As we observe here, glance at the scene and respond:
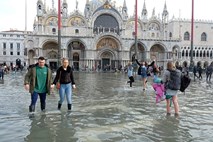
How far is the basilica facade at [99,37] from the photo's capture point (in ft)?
168

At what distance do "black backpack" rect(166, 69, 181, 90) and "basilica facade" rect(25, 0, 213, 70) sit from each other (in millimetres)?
43477

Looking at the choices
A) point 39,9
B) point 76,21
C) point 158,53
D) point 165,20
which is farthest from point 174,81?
point 165,20

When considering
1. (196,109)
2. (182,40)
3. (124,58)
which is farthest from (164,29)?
(196,109)

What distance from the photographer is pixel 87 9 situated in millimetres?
55125

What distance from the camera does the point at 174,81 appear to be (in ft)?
24.7

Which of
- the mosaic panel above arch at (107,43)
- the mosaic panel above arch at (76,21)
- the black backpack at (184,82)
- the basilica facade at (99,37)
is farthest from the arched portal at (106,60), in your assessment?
the black backpack at (184,82)

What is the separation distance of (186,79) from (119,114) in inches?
86.8

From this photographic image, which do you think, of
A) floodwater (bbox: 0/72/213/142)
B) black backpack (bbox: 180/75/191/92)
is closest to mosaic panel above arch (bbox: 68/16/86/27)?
floodwater (bbox: 0/72/213/142)

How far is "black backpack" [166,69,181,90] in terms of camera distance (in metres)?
7.53

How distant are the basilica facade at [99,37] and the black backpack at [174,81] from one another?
4348cm

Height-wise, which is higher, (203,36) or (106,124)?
(203,36)

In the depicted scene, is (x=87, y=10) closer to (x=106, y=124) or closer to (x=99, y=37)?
(x=99, y=37)

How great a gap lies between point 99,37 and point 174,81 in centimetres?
4525

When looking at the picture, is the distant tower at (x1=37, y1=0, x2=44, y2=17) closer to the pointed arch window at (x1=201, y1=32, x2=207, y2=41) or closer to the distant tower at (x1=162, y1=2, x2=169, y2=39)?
the distant tower at (x1=162, y1=2, x2=169, y2=39)
